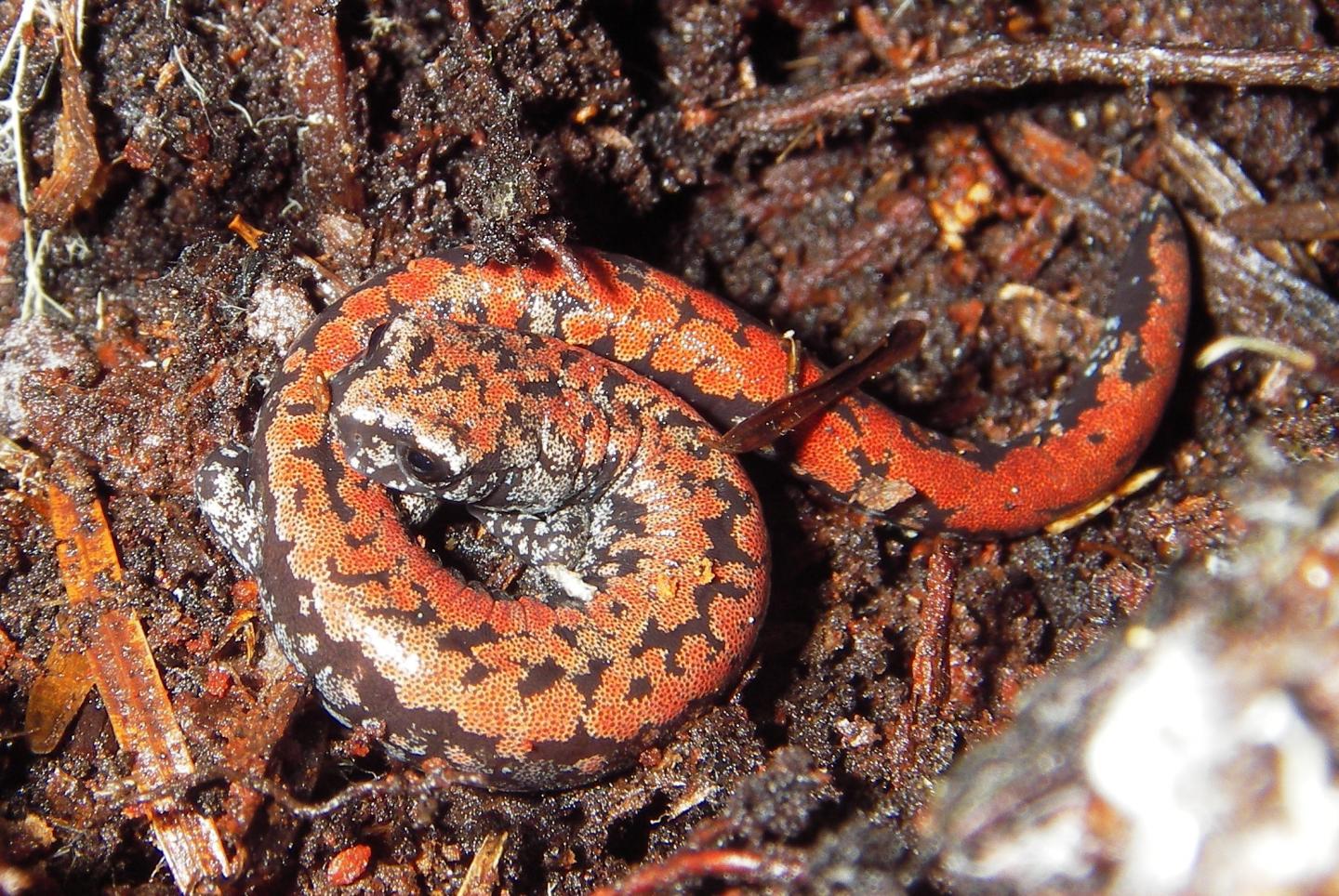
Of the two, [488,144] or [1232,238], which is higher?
[488,144]

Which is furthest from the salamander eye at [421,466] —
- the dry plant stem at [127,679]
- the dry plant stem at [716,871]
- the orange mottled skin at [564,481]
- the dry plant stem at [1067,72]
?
the dry plant stem at [1067,72]

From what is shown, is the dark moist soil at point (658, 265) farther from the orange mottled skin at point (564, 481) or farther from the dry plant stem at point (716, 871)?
the orange mottled skin at point (564, 481)

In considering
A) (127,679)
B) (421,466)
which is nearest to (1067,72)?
(421,466)

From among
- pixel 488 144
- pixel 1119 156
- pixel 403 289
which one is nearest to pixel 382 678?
pixel 403 289

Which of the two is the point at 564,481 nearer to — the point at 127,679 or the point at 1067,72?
the point at 127,679

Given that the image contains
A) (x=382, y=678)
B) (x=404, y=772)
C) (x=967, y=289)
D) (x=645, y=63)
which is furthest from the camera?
(x=967, y=289)

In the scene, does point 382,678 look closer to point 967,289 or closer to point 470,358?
point 470,358

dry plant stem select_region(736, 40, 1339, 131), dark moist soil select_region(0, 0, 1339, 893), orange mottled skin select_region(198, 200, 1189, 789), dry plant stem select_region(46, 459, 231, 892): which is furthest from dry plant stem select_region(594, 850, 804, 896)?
dry plant stem select_region(736, 40, 1339, 131)
